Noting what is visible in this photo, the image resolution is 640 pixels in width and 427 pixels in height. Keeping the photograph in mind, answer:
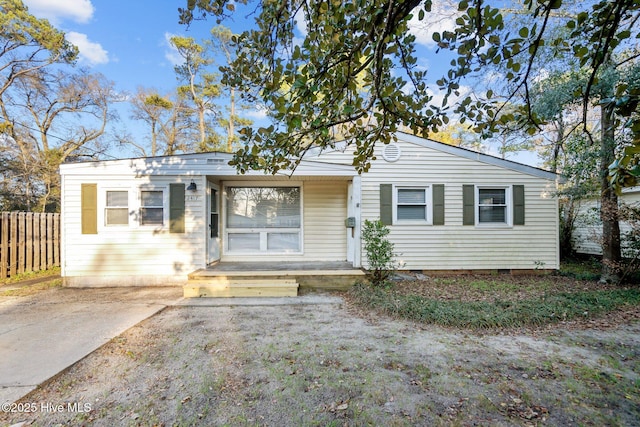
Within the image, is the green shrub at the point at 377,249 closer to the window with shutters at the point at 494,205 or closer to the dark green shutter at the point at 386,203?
the dark green shutter at the point at 386,203

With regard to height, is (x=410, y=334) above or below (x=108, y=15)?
below

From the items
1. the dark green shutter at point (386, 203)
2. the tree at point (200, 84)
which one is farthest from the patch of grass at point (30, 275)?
the tree at point (200, 84)

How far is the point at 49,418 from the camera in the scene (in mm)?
2164

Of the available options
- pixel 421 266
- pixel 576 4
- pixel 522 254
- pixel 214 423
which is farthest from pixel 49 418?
pixel 576 4

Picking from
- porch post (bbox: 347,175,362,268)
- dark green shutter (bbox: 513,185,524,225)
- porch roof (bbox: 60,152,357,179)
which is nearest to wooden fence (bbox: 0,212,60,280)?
porch roof (bbox: 60,152,357,179)

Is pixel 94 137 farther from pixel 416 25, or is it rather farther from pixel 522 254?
pixel 522 254

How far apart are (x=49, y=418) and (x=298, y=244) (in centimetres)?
568

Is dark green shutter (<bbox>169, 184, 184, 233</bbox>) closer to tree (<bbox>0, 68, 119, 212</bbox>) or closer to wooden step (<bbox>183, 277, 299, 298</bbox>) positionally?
wooden step (<bbox>183, 277, 299, 298</bbox>)

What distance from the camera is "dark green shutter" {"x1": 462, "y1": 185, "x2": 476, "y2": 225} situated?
729cm

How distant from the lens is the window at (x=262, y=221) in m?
7.56

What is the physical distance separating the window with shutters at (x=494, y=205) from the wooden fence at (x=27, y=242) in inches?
465

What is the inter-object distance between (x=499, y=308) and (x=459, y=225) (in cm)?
324

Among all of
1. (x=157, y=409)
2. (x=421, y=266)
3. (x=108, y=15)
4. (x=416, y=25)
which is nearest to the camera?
(x=157, y=409)

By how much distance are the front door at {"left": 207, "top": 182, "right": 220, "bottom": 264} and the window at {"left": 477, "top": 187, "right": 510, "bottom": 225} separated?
6.78 meters
